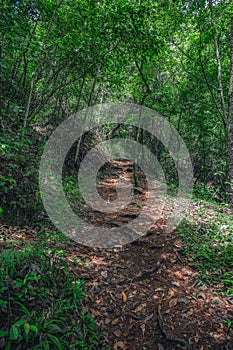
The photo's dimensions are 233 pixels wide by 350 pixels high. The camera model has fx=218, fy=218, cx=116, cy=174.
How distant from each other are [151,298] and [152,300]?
0.04m

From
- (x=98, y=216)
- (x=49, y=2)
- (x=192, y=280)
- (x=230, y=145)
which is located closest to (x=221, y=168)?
(x=230, y=145)

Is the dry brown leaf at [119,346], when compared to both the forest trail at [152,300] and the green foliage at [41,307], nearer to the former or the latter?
the forest trail at [152,300]

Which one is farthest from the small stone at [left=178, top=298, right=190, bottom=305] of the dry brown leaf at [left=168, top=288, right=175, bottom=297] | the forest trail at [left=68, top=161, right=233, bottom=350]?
the dry brown leaf at [left=168, top=288, right=175, bottom=297]

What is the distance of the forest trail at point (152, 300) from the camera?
2654 mm

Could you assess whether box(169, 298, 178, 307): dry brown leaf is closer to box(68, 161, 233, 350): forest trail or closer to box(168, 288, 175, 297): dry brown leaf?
box(68, 161, 233, 350): forest trail

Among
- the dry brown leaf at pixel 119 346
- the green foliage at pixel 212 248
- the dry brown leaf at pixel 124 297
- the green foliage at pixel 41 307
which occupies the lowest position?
the dry brown leaf at pixel 119 346

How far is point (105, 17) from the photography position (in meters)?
5.75

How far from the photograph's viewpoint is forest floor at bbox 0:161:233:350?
2662 mm

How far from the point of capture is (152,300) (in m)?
3.29

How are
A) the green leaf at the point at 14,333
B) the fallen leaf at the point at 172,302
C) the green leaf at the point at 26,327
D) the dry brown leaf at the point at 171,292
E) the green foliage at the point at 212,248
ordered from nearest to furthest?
the green leaf at the point at 14,333
the green leaf at the point at 26,327
the fallen leaf at the point at 172,302
the dry brown leaf at the point at 171,292
the green foliage at the point at 212,248

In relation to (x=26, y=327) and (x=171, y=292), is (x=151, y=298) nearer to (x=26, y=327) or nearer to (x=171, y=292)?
(x=171, y=292)

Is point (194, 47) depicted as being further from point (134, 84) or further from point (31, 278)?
point (31, 278)

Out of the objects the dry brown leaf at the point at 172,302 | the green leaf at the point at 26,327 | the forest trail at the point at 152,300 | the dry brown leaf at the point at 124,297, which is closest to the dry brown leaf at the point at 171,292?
the forest trail at the point at 152,300

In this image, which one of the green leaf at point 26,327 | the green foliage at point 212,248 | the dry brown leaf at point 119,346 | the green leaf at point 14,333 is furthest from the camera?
the green foliage at point 212,248
